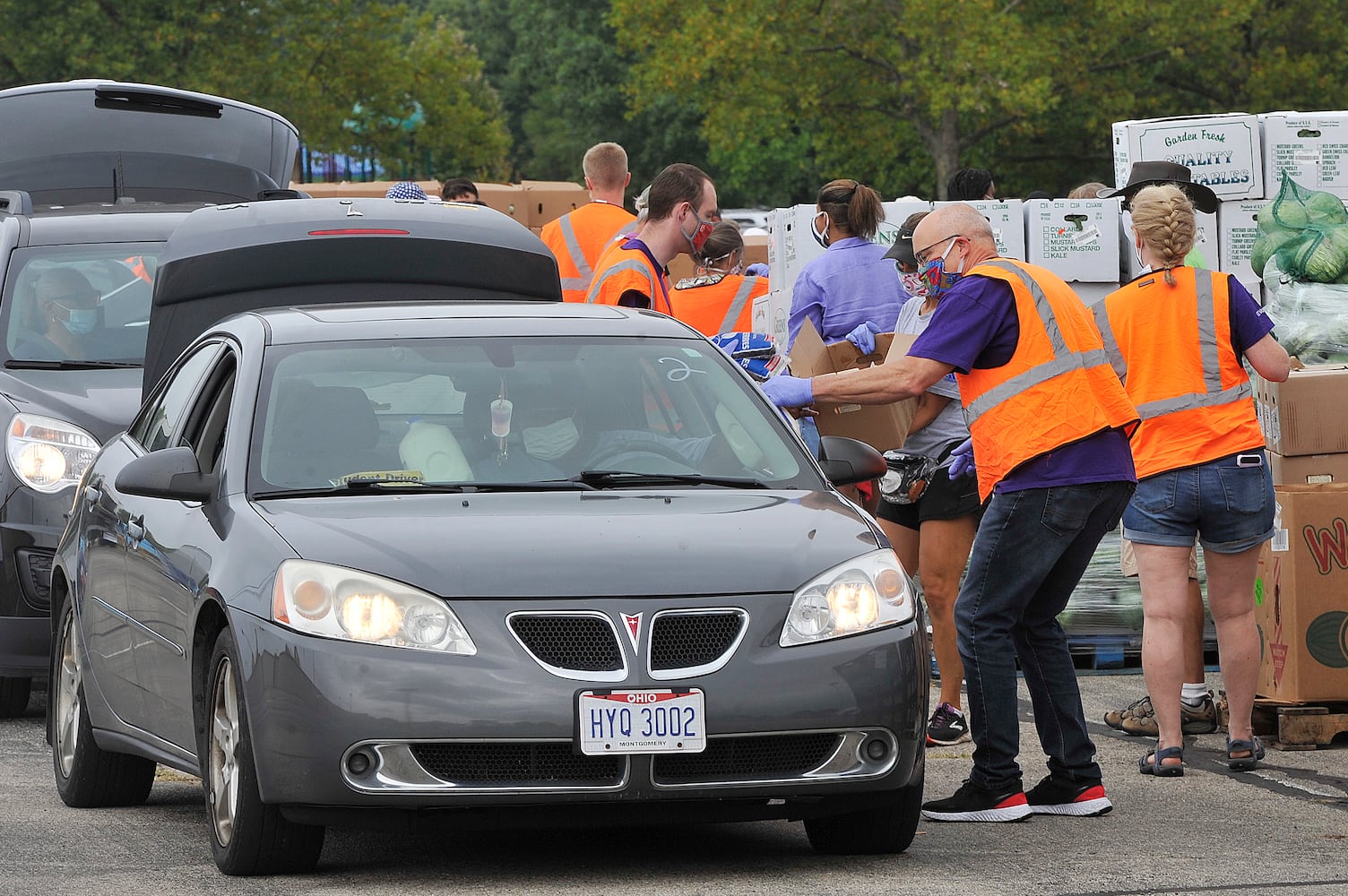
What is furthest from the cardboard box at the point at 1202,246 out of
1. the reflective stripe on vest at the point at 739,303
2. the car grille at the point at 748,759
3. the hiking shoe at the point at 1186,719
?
the car grille at the point at 748,759

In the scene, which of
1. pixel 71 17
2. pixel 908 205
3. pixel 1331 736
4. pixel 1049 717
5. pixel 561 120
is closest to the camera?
pixel 1049 717

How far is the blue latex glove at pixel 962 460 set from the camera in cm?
752

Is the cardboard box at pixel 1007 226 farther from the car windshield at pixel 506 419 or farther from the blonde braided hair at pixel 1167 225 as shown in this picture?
the car windshield at pixel 506 419

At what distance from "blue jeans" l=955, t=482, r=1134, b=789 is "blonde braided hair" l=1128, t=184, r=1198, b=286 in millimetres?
1315

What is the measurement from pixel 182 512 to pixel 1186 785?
337cm

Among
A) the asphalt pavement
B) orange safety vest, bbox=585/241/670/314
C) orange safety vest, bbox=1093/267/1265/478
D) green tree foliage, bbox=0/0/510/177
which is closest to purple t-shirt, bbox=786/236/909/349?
orange safety vest, bbox=585/241/670/314

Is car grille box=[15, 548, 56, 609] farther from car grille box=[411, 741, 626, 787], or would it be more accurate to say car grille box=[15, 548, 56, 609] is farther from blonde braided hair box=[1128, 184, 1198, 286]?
blonde braided hair box=[1128, 184, 1198, 286]

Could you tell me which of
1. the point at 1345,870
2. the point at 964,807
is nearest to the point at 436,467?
→ the point at 964,807

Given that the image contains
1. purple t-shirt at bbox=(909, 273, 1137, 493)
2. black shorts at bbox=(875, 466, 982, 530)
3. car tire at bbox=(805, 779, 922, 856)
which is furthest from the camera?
black shorts at bbox=(875, 466, 982, 530)

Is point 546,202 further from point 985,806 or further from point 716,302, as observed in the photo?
point 985,806

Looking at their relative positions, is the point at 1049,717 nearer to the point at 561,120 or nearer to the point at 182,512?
the point at 182,512

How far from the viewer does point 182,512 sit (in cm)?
623

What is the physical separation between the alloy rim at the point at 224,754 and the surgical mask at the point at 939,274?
2486mm

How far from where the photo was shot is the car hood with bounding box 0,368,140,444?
29.7ft
